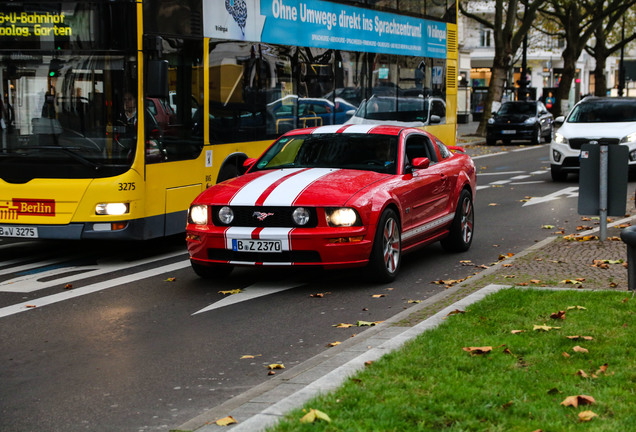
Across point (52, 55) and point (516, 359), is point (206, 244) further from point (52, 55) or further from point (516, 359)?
point (516, 359)

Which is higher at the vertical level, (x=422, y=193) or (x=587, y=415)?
(x=422, y=193)

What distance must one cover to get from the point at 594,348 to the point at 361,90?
1161 centimetres

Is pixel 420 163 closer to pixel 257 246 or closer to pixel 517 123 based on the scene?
pixel 257 246

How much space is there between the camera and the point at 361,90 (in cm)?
1756

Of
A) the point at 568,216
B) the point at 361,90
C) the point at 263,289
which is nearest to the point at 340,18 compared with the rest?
the point at 361,90

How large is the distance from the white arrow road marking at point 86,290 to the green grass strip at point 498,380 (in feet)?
12.4

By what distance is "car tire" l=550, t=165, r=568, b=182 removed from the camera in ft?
71.3

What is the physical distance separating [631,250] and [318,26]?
28.2 feet

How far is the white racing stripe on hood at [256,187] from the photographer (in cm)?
951

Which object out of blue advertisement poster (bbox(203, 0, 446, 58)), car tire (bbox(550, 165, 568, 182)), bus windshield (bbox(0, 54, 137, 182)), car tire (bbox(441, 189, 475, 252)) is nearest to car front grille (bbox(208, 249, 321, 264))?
bus windshield (bbox(0, 54, 137, 182))

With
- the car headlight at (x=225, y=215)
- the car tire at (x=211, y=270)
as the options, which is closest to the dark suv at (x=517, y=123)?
the car tire at (x=211, y=270)

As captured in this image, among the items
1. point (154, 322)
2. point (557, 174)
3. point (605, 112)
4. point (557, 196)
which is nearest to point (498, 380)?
point (154, 322)

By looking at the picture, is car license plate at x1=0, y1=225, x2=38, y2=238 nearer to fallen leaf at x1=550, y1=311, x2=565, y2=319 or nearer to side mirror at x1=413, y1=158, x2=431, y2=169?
side mirror at x1=413, y1=158, x2=431, y2=169

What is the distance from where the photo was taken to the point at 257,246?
936cm
